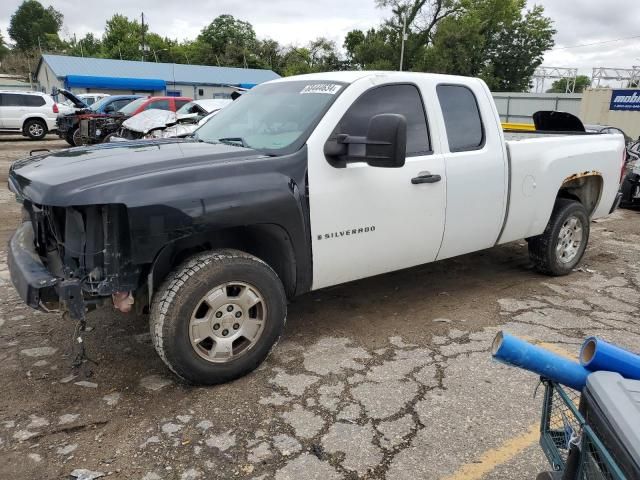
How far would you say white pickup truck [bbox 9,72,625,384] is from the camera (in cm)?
291

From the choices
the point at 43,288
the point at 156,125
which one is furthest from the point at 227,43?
the point at 43,288

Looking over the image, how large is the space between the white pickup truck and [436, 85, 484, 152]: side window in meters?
0.01

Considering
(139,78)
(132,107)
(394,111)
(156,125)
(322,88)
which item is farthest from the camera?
(139,78)

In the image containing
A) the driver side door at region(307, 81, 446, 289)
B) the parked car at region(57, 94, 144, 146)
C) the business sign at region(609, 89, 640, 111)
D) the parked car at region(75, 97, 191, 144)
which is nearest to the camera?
the driver side door at region(307, 81, 446, 289)

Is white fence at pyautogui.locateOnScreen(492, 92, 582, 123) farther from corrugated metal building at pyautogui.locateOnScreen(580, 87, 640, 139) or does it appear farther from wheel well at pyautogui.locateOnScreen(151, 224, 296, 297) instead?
wheel well at pyautogui.locateOnScreen(151, 224, 296, 297)

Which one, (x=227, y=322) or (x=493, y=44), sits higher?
(x=493, y=44)

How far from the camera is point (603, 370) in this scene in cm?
163

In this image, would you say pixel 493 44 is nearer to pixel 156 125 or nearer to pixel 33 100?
pixel 33 100

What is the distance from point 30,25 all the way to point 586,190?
426 ft

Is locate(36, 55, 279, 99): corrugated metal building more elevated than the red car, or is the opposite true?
locate(36, 55, 279, 99): corrugated metal building

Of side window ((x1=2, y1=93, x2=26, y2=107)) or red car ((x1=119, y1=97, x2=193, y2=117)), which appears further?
side window ((x1=2, y1=93, x2=26, y2=107))

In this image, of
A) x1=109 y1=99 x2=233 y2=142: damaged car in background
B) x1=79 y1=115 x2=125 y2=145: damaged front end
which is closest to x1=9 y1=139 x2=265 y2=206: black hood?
x1=109 y1=99 x2=233 y2=142: damaged car in background

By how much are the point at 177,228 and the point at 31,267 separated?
3.02 ft

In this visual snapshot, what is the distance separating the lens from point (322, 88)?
3.87m
